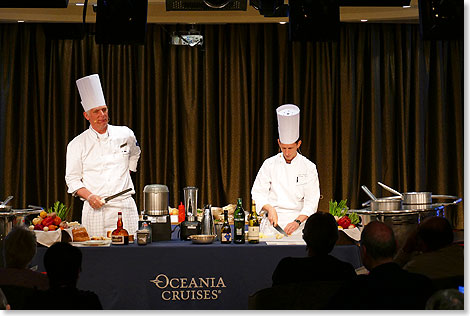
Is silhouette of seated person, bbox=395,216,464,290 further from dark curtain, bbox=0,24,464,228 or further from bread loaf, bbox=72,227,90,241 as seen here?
dark curtain, bbox=0,24,464,228

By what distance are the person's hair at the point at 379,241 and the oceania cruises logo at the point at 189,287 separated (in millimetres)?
1235

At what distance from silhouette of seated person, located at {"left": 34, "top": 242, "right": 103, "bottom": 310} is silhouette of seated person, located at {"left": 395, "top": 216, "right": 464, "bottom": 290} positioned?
3.88ft

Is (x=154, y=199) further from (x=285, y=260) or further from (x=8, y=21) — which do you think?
(x=8, y=21)

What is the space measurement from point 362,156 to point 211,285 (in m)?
3.61

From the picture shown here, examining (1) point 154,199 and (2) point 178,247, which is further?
(1) point 154,199

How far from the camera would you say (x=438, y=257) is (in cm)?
241

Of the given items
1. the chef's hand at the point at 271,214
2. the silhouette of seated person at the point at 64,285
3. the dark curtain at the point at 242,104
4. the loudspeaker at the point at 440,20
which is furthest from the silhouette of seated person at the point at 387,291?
the dark curtain at the point at 242,104

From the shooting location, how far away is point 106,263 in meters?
3.32

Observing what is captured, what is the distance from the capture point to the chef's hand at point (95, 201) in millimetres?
3912

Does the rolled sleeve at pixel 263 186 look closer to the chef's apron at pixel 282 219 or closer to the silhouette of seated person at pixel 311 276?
the chef's apron at pixel 282 219

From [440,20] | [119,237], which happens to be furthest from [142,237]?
[440,20]

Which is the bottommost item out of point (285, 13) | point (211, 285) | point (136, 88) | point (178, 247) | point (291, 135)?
point (211, 285)

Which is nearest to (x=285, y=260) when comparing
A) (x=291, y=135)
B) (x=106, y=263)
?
(x=106, y=263)

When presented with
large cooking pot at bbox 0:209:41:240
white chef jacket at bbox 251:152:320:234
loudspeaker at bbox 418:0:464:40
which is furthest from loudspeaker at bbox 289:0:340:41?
large cooking pot at bbox 0:209:41:240
